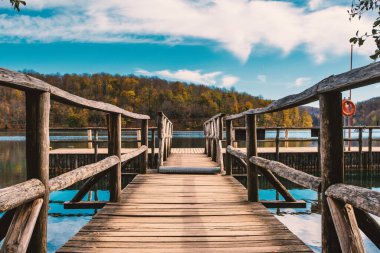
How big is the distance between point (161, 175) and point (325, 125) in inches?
199

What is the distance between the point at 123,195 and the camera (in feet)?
15.3

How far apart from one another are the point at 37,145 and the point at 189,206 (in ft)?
7.91

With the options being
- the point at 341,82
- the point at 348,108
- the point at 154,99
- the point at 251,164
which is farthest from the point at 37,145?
the point at 154,99

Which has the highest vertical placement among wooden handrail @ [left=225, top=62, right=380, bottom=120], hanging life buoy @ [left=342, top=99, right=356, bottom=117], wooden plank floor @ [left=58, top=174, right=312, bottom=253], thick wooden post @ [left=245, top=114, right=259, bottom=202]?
hanging life buoy @ [left=342, top=99, right=356, bottom=117]

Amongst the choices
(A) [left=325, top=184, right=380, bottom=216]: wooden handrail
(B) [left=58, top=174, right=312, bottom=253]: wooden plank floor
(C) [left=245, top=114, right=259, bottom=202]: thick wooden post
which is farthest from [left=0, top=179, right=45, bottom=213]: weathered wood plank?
(C) [left=245, top=114, right=259, bottom=202]: thick wooden post

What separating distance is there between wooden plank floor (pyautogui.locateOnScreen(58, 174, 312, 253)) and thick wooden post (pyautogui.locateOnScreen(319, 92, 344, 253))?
0.48 m

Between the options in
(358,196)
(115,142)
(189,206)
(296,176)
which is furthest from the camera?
(115,142)

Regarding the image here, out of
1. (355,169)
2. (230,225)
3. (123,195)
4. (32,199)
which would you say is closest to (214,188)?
(123,195)

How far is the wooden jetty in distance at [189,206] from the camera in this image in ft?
5.92

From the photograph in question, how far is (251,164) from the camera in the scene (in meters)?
4.36

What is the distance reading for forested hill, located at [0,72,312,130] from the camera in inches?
3942

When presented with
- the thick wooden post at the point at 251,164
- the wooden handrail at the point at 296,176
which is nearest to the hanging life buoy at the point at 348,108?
the thick wooden post at the point at 251,164

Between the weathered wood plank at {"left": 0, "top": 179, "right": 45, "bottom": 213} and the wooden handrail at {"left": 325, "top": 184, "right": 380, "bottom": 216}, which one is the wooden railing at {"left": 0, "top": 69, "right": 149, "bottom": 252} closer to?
the weathered wood plank at {"left": 0, "top": 179, "right": 45, "bottom": 213}

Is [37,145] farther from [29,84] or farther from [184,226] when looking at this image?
[184,226]
